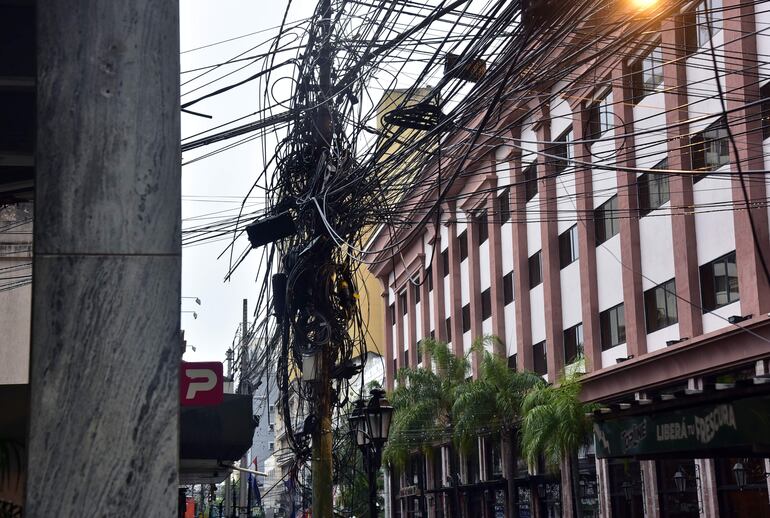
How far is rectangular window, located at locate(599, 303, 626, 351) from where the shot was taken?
29.0m

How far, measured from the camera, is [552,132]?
33.0 m

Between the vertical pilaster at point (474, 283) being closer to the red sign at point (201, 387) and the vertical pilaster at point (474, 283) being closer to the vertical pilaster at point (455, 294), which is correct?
the vertical pilaster at point (455, 294)

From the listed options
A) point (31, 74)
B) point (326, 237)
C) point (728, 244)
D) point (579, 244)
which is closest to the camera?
point (31, 74)

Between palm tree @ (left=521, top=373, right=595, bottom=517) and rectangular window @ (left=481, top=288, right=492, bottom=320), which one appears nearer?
palm tree @ (left=521, top=373, right=595, bottom=517)

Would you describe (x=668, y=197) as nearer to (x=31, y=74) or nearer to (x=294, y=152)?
(x=294, y=152)

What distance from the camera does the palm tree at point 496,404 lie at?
3312cm

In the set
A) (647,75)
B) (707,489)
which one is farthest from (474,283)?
(707,489)

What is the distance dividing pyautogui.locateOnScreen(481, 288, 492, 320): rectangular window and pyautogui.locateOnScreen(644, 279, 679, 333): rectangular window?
13.1 m

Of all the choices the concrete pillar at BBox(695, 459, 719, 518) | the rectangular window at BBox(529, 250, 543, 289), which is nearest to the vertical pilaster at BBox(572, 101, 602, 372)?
the rectangular window at BBox(529, 250, 543, 289)

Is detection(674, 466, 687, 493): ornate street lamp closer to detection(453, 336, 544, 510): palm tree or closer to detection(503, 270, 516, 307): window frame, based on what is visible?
detection(453, 336, 544, 510): palm tree

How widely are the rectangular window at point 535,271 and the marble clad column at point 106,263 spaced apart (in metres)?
31.6

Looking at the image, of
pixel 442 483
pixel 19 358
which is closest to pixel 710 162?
pixel 19 358

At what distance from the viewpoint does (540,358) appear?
35.4 meters

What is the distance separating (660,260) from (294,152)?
14703 millimetres
